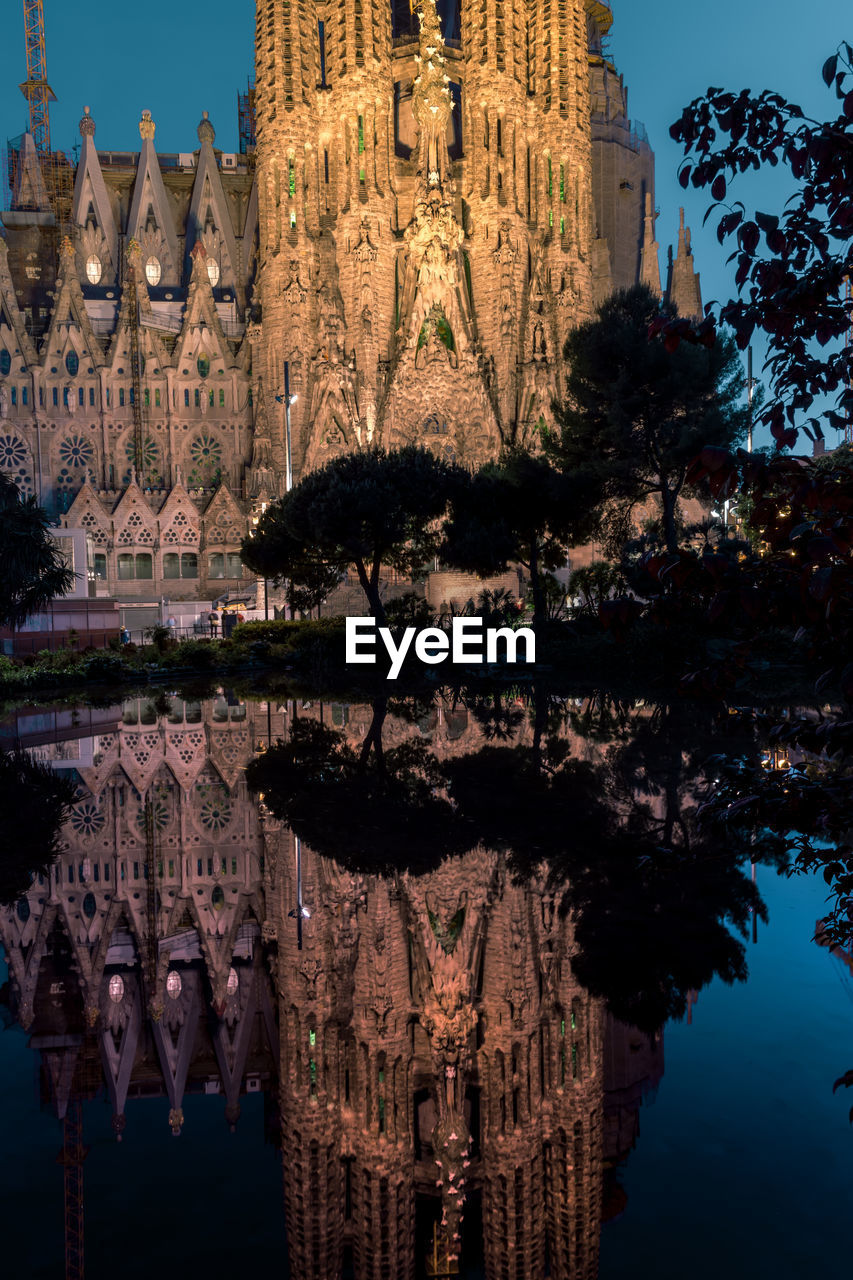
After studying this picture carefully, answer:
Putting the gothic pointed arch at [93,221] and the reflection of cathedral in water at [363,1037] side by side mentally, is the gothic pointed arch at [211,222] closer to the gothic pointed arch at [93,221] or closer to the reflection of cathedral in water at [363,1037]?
the gothic pointed arch at [93,221]

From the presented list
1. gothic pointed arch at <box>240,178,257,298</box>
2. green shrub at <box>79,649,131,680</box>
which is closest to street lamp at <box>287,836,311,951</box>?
green shrub at <box>79,649,131,680</box>

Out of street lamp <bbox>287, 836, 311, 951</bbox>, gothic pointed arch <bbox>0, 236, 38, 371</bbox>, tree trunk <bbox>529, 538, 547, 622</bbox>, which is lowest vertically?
street lamp <bbox>287, 836, 311, 951</bbox>

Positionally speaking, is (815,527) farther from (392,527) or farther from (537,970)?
(392,527)

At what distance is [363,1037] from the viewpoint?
4598mm

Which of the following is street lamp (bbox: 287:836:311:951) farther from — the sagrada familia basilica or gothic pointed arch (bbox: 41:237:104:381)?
gothic pointed arch (bbox: 41:237:104:381)

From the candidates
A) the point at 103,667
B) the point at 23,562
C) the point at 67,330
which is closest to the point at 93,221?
the point at 67,330

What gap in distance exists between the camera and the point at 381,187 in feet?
163

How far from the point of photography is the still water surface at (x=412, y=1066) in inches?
119

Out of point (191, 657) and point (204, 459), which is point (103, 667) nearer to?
point (191, 657)

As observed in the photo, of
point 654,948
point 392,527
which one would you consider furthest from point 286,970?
point 392,527

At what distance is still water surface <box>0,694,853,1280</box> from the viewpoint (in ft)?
9.89

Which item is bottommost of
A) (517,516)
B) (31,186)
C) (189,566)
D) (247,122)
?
(517,516)

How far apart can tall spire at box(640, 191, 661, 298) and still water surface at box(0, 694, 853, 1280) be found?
58.5m

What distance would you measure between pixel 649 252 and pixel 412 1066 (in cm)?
6352
